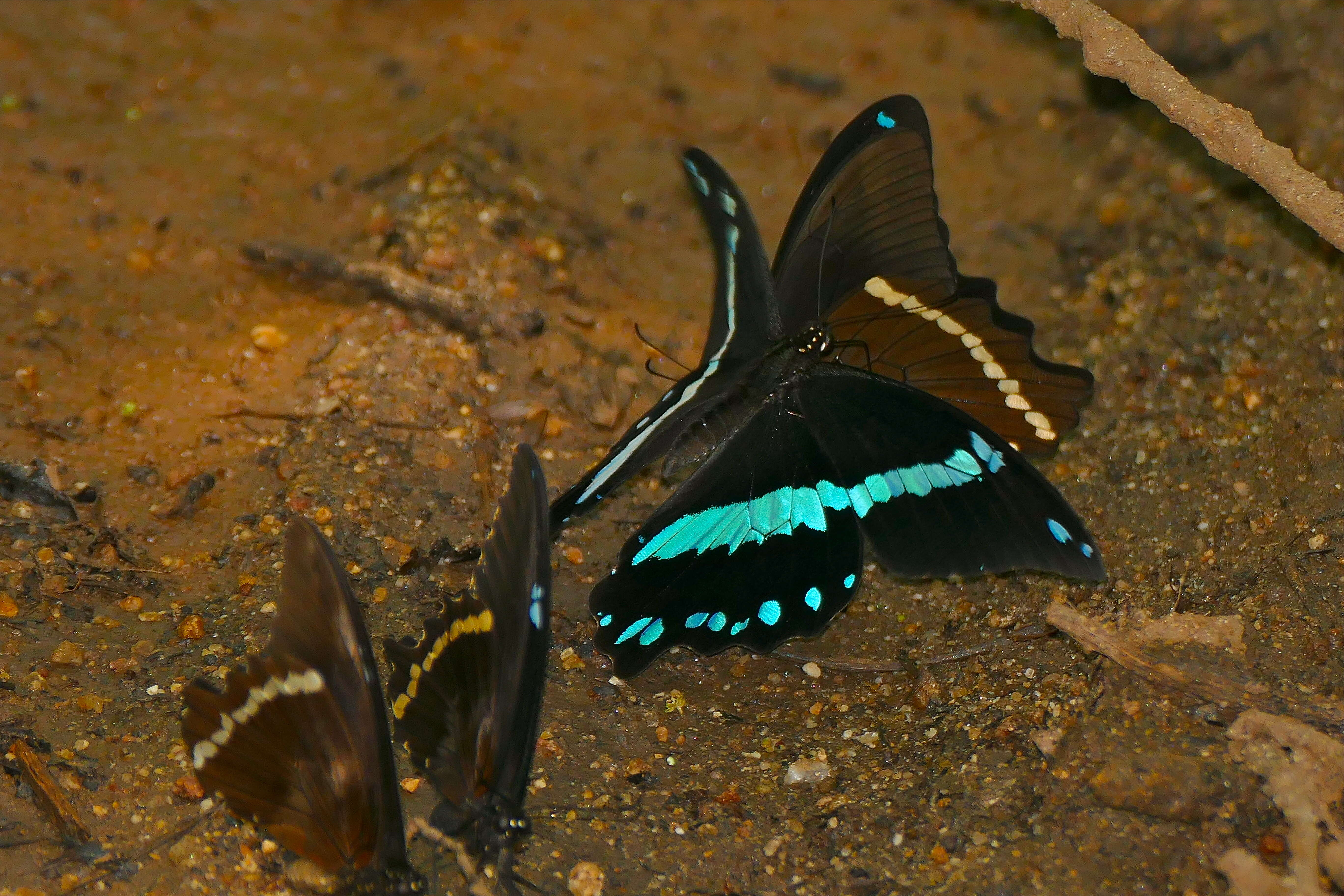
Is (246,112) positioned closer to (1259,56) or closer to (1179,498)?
(1179,498)

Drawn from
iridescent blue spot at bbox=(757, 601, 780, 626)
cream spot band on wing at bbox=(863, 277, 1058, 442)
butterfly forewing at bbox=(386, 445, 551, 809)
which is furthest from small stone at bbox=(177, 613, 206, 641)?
cream spot band on wing at bbox=(863, 277, 1058, 442)

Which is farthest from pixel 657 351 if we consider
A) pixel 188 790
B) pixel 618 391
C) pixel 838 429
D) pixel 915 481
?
pixel 188 790

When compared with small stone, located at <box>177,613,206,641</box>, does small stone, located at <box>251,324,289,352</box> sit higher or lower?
higher

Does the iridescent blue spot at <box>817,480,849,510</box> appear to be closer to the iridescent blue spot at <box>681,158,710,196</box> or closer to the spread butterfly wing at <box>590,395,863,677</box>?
the spread butterfly wing at <box>590,395,863,677</box>

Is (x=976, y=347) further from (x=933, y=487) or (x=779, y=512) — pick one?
→ (x=779, y=512)

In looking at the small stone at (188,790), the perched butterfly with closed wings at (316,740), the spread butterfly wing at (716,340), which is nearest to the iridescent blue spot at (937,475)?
the spread butterfly wing at (716,340)

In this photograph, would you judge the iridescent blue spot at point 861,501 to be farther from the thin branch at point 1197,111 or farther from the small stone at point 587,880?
the thin branch at point 1197,111
